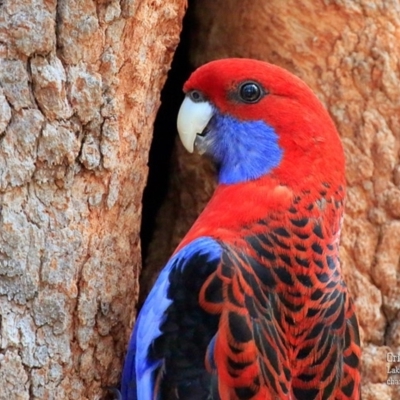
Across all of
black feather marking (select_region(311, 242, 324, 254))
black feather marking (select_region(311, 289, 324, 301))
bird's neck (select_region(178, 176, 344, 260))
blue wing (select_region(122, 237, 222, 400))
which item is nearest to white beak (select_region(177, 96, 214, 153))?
bird's neck (select_region(178, 176, 344, 260))

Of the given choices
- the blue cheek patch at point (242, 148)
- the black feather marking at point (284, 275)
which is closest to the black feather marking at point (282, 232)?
the black feather marking at point (284, 275)

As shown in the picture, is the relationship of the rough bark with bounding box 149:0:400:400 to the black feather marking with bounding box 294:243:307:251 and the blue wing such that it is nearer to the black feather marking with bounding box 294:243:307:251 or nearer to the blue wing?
the black feather marking with bounding box 294:243:307:251

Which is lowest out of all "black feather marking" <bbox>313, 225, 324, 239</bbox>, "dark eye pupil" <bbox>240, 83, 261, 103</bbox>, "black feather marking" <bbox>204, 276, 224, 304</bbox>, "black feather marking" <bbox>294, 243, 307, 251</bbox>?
"black feather marking" <bbox>204, 276, 224, 304</bbox>

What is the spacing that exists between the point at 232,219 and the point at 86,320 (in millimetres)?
572

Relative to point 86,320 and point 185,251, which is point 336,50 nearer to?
point 185,251

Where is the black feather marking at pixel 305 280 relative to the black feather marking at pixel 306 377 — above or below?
above

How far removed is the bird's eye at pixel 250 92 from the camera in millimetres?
2596

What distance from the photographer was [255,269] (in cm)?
235

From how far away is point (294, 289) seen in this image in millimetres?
2381

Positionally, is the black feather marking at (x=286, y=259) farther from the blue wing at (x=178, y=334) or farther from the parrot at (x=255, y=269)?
the blue wing at (x=178, y=334)

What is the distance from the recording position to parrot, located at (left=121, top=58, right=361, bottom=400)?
7.40 ft

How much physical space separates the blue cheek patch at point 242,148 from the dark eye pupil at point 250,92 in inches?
3.2

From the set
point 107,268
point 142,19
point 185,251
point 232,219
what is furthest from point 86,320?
point 142,19

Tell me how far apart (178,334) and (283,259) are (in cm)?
41
